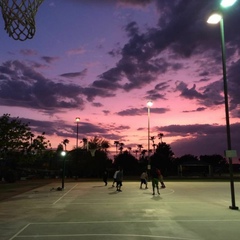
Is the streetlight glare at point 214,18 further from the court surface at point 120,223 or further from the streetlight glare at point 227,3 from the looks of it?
the court surface at point 120,223

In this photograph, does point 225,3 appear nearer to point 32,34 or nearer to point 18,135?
point 32,34

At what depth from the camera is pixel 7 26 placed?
9.35 meters

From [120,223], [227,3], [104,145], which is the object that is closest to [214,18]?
[227,3]

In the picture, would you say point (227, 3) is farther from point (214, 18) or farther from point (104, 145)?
point (104, 145)

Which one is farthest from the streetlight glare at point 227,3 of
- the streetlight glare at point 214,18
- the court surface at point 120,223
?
the court surface at point 120,223

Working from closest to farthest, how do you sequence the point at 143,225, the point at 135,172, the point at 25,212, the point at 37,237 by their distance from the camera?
the point at 37,237, the point at 143,225, the point at 25,212, the point at 135,172

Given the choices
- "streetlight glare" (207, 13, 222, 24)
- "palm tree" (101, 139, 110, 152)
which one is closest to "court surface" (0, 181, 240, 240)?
"streetlight glare" (207, 13, 222, 24)

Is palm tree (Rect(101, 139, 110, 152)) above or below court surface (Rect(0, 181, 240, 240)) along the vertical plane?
above

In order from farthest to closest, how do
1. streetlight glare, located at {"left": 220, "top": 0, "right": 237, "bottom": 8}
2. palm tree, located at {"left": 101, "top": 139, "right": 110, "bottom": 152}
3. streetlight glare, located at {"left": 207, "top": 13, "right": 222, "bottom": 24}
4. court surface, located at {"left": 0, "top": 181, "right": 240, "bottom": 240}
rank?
1. palm tree, located at {"left": 101, "top": 139, "right": 110, "bottom": 152}
2. streetlight glare, located at {"left": 207, "top": 13, "right": 222, "bottom": 24}
3. streetlight glare, located at {"left": 220, "top": 0, "right": 237, "bottom": 8}
4. court surface, located at {"left": 0, "top": 181, "right": 240, "bottom": 240}

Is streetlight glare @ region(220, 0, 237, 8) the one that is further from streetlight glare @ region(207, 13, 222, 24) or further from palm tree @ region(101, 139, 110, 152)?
palm tree @ region(101, 139, 110, 152)

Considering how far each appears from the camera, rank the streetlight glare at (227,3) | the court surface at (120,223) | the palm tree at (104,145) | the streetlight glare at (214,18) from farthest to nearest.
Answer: the palm tree at (104,145) → the streetlight glare at (214,18) → the streetlight glare at (227,3) → the court surface at (120,223)

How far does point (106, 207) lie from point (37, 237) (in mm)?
7623

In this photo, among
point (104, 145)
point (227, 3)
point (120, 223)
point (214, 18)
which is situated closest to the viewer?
point (120, 223)

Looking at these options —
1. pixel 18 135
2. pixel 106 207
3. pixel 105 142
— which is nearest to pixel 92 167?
pixel 105 142
